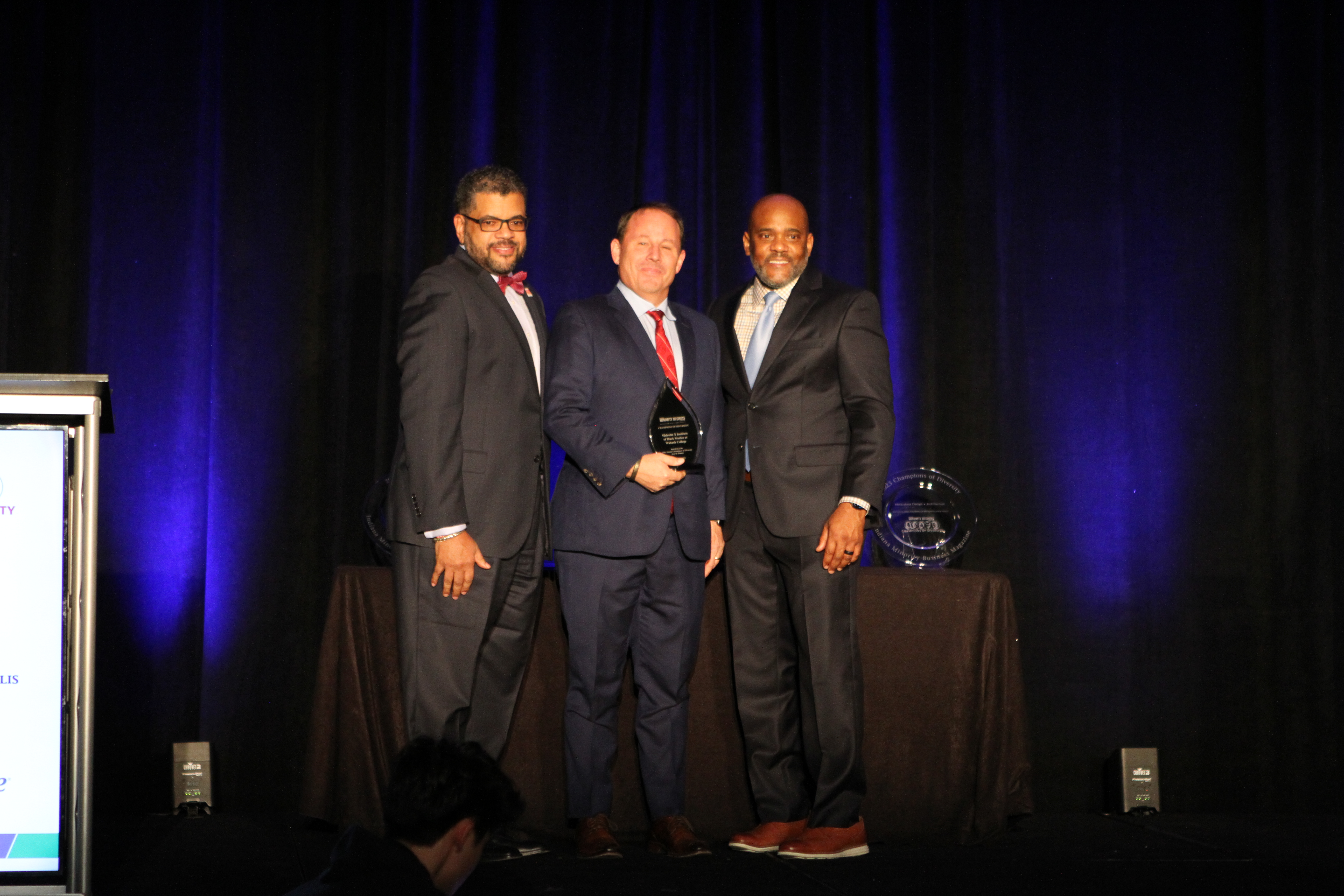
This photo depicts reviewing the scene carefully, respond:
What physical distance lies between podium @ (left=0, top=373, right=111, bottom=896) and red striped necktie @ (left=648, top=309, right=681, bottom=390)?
4.40ft

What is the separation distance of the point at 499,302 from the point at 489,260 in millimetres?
Answer: 124

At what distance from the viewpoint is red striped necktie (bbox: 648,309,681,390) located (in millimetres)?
3174

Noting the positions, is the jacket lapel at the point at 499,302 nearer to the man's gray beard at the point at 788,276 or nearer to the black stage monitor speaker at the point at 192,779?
the man's gray beard at the point at 788,276

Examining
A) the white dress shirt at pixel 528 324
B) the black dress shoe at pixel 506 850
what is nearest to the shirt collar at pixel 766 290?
the white dress shirt at pixel 528 324

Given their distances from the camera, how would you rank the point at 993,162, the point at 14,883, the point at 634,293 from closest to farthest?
the point at 14,883
the point at 634,293
the point at 993,162

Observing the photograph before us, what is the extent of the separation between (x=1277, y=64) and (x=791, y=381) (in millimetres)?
2561

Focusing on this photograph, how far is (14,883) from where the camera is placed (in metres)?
2.20

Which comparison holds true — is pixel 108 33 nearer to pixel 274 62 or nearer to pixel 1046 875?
pixel 274 62

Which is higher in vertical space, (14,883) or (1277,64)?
(1277,64)

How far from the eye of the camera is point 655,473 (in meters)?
3.02

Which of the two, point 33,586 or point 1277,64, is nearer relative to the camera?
point 33,586

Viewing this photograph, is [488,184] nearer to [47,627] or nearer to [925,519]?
[47,627]

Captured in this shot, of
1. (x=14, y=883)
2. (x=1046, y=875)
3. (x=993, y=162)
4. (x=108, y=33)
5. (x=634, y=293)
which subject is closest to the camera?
(x=14, y=883)

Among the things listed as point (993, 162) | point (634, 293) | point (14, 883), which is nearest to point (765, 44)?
point (993, 162)
